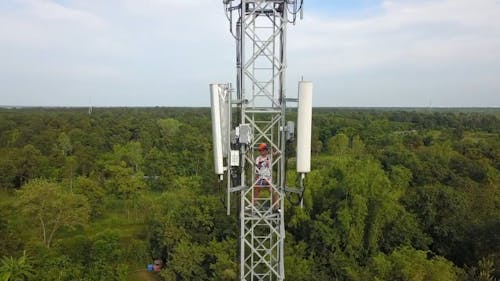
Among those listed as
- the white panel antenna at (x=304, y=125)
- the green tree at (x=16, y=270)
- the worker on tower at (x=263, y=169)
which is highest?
the white panel antenna at (x=304, y=125)

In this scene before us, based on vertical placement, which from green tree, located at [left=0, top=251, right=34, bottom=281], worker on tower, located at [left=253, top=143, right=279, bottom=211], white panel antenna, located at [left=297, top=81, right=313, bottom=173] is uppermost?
white panel antenna, located at [left=297, top=81, right=313, bottom=173]

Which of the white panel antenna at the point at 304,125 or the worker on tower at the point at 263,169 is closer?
the white panel antenna at the point at 304,125

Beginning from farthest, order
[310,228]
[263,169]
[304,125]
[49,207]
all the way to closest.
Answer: [49,207], [310,228], [263,169], [304,125]

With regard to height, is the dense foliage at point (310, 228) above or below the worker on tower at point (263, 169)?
below

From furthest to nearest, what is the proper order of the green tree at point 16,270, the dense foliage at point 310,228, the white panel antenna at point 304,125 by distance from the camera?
1. the dense foliage at point 310,228
2. the green tree at point 16,270
3. the white panel antenna at point 304,125

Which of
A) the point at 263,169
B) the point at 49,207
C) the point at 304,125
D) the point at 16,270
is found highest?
the point at 304,125

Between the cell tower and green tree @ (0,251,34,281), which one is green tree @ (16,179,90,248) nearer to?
green tree @ (0,251,34,281)

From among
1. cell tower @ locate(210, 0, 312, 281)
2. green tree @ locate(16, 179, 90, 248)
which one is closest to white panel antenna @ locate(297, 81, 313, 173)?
cell tower @ locate(210, 0, 312, 281)

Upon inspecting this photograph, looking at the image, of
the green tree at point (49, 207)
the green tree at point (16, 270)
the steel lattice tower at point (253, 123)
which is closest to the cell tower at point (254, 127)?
the steel lattice tower at point (253, 123)

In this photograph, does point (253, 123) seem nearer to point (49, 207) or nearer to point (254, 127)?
A: point (254, 127)

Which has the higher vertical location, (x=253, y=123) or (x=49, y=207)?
(x=253, y=123)

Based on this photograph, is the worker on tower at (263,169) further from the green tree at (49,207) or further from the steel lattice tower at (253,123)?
the green tree at (49,207)

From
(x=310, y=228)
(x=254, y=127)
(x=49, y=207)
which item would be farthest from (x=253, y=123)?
(x=49, y=207)
